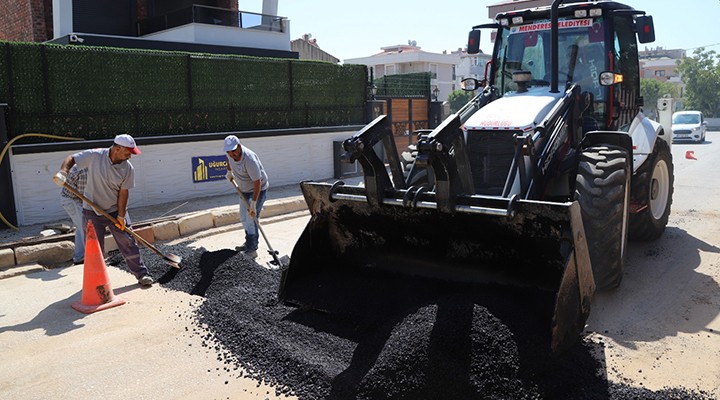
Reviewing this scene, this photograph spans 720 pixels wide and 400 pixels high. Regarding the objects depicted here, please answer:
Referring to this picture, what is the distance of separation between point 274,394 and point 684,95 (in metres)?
56.0

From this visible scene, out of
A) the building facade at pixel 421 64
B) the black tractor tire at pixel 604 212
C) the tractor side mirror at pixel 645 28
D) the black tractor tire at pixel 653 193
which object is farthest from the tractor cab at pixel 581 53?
the building facade at pixel 421 64

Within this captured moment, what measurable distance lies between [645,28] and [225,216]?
257 inches

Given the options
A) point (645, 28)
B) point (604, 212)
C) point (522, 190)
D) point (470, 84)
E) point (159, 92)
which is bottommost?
point (604, 212)

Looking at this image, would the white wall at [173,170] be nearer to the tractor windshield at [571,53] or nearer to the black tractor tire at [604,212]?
the tractor windshield at [571,53]

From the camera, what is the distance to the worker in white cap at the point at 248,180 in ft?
24.0

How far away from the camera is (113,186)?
6363 mm

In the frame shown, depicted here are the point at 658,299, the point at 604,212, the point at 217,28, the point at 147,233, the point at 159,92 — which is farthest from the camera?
the point at 217,28

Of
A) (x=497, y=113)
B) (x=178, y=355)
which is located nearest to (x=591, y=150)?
(x=497, y=113)

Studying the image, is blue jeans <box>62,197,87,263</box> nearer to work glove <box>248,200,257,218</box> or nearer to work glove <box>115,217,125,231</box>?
work glove <box>115,217,125,231</box>

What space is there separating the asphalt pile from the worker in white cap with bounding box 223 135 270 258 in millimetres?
2321

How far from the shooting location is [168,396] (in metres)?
3.97

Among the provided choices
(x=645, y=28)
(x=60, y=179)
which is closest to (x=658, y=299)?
(x=645, y=28)

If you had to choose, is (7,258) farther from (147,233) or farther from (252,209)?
(252,209)

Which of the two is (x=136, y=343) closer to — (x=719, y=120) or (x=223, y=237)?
(x=223, y=237)
